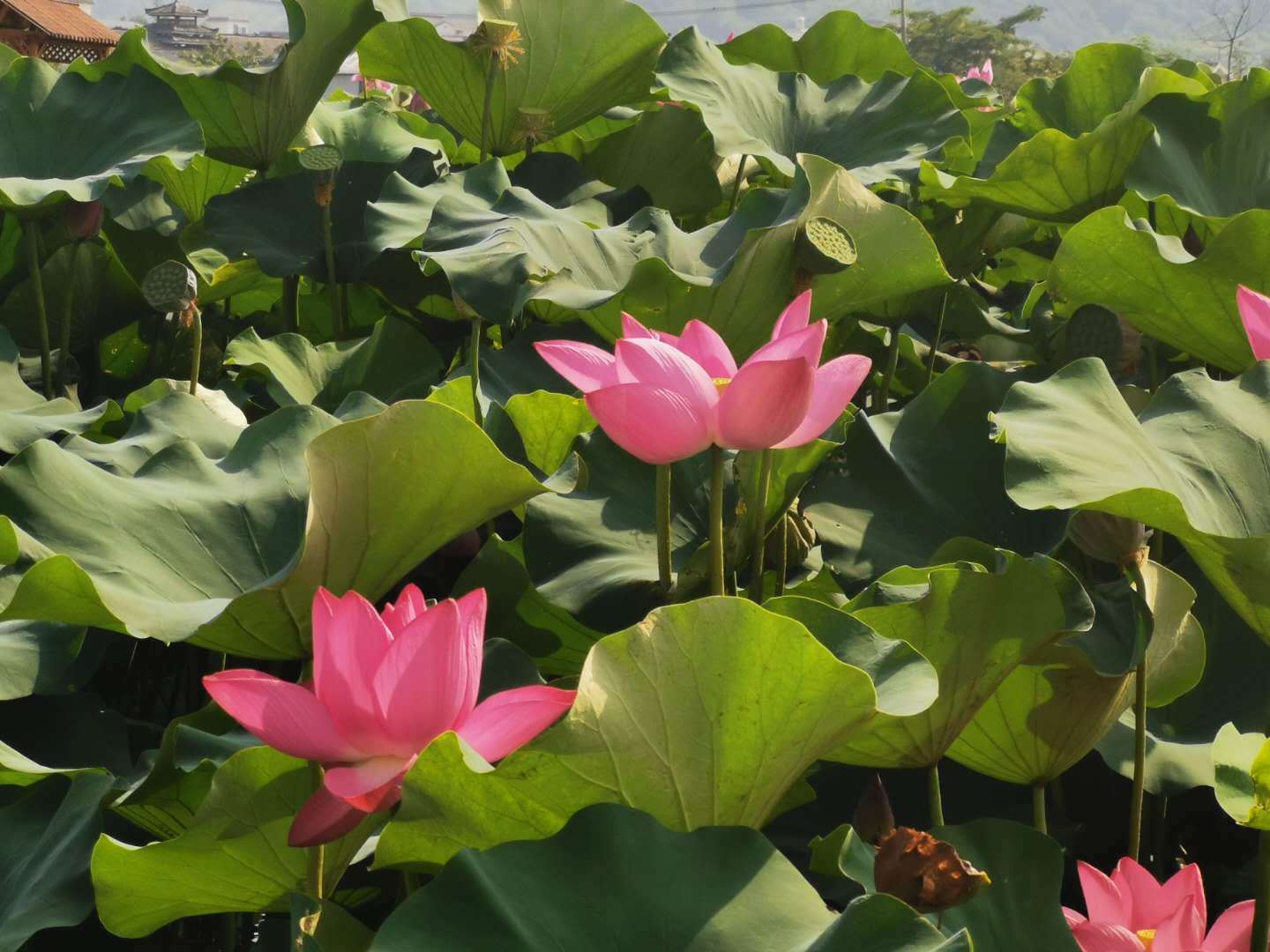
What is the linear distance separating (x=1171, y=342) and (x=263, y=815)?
0.89m

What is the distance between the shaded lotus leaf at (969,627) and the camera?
73 centimetres

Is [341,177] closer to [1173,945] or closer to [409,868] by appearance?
[409,868]

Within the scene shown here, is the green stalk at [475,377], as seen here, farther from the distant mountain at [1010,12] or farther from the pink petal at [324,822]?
the distant mountain at [1010,12]

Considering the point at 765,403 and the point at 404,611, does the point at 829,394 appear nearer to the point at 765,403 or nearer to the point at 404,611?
the point at 765,403

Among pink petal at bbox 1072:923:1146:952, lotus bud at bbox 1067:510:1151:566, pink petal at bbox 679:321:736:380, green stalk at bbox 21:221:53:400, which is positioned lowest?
green stalk at bbox 21:221:53:400

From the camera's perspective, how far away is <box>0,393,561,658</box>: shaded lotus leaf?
76 centimetres

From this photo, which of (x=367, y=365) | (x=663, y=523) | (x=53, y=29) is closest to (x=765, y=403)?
(x=663, y=523)

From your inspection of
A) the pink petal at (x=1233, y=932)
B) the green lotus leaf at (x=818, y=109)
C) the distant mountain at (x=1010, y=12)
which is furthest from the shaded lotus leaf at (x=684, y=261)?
the distant mountain at (x=1010, y=12)

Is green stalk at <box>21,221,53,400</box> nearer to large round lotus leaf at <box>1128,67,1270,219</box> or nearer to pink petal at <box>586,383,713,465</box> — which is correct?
pink petal at <box>586,383,713,465</box>

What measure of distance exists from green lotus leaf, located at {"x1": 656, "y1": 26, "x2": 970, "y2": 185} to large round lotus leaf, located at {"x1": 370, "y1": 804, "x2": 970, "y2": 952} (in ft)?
3.51

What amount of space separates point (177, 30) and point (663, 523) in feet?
219

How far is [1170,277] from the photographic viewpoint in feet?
3.67

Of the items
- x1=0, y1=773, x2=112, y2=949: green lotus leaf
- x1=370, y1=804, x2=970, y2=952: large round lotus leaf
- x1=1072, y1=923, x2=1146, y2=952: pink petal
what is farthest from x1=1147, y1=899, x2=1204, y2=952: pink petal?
x1=0, y1=773, x2=112, y2=949: green lotus leaf

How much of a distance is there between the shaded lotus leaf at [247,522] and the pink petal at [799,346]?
Answer: 0.53ft
